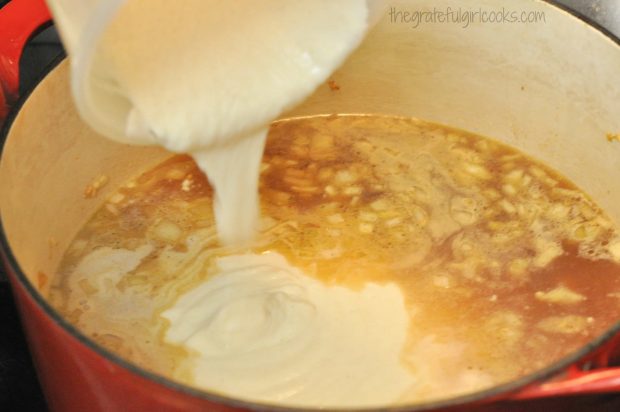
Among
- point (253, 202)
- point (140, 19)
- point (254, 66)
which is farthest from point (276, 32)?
point (253, 202)

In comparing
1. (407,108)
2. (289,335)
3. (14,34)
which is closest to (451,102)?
(407,108)

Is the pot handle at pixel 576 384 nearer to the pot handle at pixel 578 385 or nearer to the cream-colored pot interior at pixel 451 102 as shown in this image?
the pot handle at pixel 578 385

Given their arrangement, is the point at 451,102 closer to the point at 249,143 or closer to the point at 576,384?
the point at 249,143

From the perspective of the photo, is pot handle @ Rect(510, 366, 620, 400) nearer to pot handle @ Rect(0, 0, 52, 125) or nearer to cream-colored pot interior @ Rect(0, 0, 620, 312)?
cream-colored pot interior @ Rect(0, 0, 620, 312)

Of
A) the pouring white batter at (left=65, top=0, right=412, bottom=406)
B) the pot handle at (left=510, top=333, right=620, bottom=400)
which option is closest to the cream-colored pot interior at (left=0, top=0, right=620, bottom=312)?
the pouring white batter at (left=65, top=0, right=412, bottom=406)

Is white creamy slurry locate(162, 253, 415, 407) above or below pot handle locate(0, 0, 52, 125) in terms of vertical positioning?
below

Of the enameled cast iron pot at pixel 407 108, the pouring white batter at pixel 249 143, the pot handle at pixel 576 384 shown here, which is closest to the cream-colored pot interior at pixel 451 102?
the enameled cast iron pot at pixel 407 108

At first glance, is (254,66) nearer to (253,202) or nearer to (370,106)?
(253,202)
